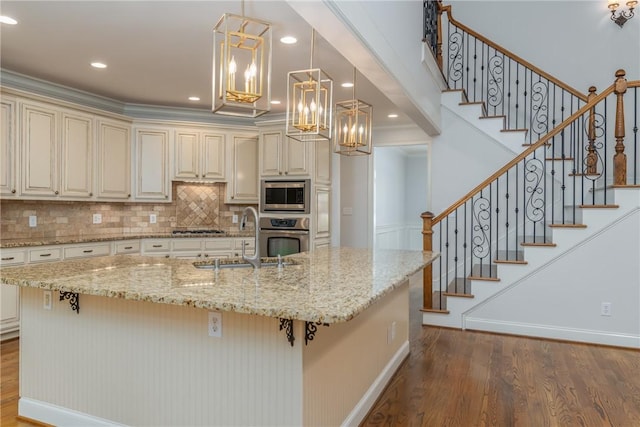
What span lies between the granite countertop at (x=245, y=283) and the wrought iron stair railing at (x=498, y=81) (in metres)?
Answer: 3.76

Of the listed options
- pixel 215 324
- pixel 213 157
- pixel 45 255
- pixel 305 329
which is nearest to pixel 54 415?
pixel 215 324

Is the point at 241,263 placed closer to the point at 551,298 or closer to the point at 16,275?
the point at 16,275

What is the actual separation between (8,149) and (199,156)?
219 cm

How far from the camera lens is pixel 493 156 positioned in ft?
17.8

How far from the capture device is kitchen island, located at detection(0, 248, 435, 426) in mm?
1833

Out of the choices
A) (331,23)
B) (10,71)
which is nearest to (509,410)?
(331,23)

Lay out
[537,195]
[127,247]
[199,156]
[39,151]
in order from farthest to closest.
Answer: [199,156] → [537,195] → [127,247] → [39,151]

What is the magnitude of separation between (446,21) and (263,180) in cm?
350

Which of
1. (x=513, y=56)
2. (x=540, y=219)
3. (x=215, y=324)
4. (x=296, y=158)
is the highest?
(x=513, y=56)

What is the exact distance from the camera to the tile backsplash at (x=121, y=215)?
4447mm

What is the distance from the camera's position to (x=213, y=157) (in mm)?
5809

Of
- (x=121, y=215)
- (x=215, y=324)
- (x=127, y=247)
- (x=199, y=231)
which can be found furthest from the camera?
(x=199, y=231)

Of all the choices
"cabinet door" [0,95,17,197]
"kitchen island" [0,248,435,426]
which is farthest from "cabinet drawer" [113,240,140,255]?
"kitchen island" [0,248,435,426]

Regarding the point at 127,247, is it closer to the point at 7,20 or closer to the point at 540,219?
the point at 7,20
